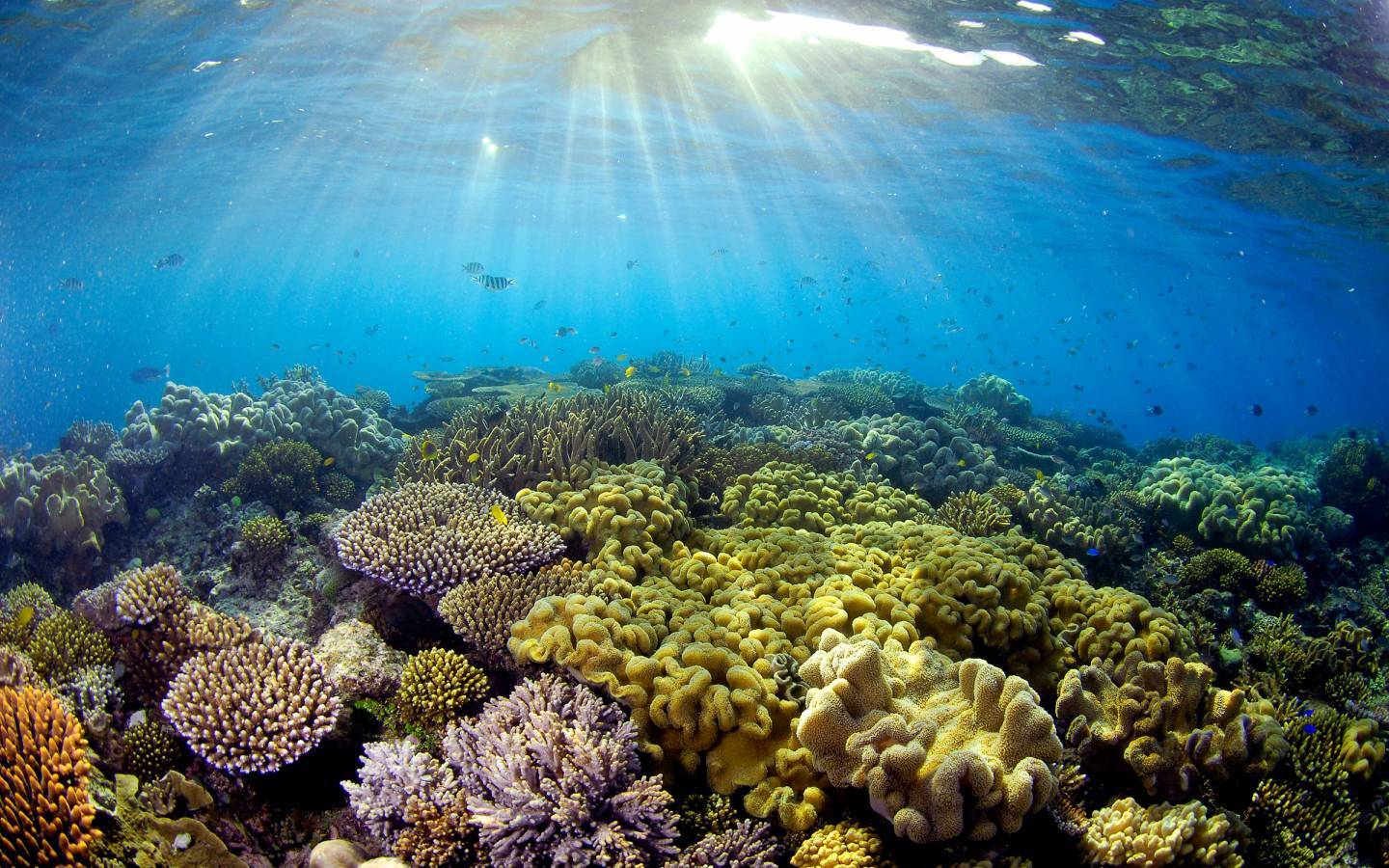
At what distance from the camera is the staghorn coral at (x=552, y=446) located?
7.92m

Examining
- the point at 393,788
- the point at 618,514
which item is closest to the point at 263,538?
the point at 618,514

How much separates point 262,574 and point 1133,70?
22.9 metres

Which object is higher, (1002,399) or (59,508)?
(59,508)

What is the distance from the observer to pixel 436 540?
5.96 meters

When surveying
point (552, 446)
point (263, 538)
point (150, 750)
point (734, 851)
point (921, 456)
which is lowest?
point (921, 456)

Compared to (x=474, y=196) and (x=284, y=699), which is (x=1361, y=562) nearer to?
(x=284, y=699)

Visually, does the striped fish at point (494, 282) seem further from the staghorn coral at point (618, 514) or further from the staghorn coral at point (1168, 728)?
the staghorn coral at point (1168, 728)

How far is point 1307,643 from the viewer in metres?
7.10

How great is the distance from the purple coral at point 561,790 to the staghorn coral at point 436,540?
1710mm

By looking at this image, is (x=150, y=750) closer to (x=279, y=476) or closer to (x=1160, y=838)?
(x=279, y=476)

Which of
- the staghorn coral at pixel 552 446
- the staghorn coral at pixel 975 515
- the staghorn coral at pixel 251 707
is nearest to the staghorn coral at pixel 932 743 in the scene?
the staghorn coral at pixel 251 707

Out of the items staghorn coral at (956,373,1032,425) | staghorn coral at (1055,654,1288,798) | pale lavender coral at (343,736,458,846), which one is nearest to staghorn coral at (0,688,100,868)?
pale lavender coral at (343,736,458,846)

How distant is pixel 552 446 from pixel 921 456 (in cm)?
742

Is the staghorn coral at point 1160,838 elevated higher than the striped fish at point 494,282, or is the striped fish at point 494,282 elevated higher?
the striped fish at point 494,282
